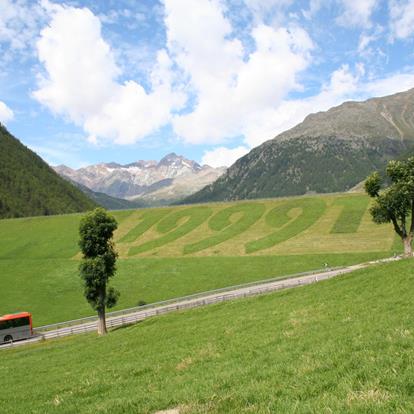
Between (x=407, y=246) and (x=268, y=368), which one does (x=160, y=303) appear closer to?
(x=407, y=246)

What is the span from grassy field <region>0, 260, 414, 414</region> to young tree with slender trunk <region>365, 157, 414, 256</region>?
81.9 ft

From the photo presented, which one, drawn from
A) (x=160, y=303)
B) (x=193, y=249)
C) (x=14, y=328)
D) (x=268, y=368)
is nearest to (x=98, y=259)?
(x=160, y=303)

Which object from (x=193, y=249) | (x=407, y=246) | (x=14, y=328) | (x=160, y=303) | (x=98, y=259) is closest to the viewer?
(x=407, y=246)

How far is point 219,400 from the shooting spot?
1074 cm

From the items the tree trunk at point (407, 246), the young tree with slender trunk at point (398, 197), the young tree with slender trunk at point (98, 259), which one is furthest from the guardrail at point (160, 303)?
the tree trunk at point (407, 246)

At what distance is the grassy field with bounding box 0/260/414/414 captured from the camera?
387 inches

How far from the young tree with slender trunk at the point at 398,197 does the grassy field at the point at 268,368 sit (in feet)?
81.9

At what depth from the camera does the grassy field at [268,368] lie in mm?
9828

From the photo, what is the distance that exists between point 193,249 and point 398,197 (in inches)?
2302

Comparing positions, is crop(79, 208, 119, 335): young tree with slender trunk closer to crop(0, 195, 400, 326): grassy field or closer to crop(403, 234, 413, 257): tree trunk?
crop(0, 195, 400, 326): grassy field

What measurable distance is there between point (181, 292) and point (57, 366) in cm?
5124

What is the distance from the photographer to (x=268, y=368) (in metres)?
13.4

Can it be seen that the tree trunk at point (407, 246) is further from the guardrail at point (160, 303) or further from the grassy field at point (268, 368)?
the guardrail at point (160, 303)

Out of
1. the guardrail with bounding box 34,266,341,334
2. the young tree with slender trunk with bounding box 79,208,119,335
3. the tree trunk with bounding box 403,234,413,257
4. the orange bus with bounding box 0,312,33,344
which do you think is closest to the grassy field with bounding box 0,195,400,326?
the guardrail with bounding box 34,266,341,334
